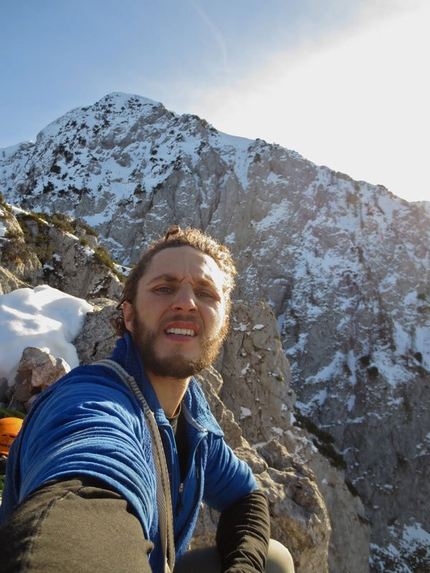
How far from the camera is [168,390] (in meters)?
2.40

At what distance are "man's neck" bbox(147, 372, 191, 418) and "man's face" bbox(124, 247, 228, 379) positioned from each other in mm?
87

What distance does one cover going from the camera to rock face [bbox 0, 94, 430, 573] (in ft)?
141

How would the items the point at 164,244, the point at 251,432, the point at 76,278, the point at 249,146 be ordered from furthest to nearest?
1. the point at 249,146
2. the point at 251,432
3. the point at 76,278
4. the point at 164,244

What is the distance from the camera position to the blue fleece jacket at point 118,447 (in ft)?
4.16

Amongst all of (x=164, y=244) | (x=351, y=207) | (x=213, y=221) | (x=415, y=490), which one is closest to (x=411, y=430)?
(x=415, y=490)

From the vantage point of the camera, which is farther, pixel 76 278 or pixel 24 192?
pixel 24 192

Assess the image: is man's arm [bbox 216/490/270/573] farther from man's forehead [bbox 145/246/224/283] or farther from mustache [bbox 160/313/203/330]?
man's forehead [bbox 145/246/224/283]

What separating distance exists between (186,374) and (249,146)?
77500 mm

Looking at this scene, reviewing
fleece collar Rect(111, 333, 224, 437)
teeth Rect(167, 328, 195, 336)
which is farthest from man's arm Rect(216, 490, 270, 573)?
teeth Rect(167, 328, 195, 336)

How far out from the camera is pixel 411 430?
144 feet

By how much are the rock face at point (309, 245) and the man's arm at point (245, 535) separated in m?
28.8

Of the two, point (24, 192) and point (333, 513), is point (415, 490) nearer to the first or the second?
point (333, 513)

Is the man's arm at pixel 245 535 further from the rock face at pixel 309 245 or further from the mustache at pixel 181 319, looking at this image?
the rock face at pixel 309 245

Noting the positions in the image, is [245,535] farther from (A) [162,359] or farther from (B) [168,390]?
(A) [162,359]
